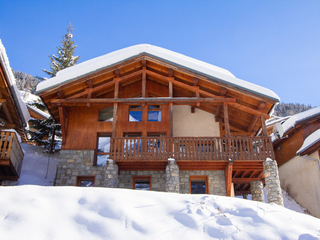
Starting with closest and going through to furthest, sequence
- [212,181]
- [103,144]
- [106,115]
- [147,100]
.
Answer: [212,181] < [147,100] < [103,144] < [106,115]

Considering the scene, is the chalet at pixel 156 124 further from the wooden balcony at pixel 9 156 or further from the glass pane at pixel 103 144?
the wooden balcony at pixel 9 156

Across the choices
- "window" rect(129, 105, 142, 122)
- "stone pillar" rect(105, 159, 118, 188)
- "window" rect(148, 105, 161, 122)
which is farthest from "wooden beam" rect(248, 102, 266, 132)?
"stone pillar" rect(105, 159, 118, 188)

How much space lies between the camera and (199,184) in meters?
13.8

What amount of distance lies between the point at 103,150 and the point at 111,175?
91.5 inches

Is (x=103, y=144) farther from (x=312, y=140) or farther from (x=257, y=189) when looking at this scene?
(x=312, y=140)

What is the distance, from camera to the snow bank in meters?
5.40

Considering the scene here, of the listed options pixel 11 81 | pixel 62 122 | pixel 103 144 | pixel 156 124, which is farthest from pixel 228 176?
pixel 11 81

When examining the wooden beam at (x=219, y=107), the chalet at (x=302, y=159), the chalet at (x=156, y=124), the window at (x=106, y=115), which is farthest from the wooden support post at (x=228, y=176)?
the window at (x=106, y=115)

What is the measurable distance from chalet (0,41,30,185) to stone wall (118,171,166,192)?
4535mm

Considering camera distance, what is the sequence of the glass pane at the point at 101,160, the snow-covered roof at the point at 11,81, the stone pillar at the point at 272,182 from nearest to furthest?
the snow-covered roof at the point at 11,81
the stone pillar at the point at 272,182
the glass pane at the point at 101,160

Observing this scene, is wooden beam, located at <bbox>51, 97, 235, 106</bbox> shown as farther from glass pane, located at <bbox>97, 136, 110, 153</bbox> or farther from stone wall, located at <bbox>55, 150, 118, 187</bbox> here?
stone wall, located at <bbox>55, 150, 118, 187</bbox>

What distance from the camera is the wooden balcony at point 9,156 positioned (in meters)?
12.2

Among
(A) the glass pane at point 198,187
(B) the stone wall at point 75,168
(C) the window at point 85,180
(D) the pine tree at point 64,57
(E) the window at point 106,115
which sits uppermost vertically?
(D) the pine tree at point 64,57

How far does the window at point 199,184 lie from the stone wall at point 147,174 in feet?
4.10
